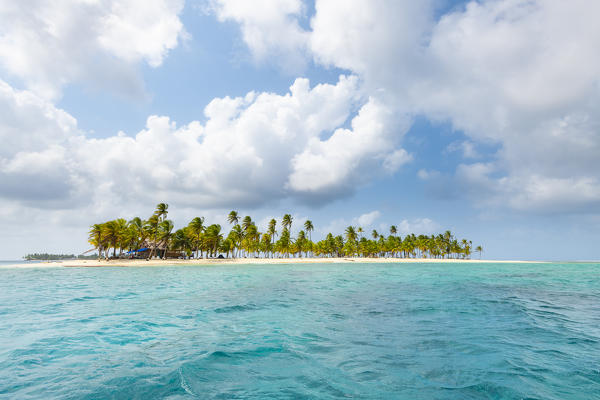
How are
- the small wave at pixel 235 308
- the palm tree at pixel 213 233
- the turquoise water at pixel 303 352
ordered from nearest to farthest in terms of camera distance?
1. the turquoise water at pixel 303 352
2. the small wave at pixel 235 308
3. the palm tree at pixel 213 233

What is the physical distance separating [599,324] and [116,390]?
697 inches

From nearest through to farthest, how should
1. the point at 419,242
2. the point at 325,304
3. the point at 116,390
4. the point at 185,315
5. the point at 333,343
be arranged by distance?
the point at 116,390 → the point at 333,343 → the point at 185,315 → the point at 325,304 → the point at 419,242

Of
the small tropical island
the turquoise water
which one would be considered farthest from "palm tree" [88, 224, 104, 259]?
the turquoise water

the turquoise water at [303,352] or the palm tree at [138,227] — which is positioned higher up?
the palm tree at [138,227]

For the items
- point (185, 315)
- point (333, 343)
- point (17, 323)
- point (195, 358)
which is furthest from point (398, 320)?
point (17, 323)

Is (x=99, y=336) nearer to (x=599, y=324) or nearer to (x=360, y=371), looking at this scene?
(x=360, y=371)

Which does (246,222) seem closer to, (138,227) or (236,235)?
(236,235)

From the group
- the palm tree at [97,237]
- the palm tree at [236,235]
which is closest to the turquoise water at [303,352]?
the palm tree at [97,237]

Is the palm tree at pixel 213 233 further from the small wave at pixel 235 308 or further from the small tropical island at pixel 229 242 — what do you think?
the small wave at pixel 235 308

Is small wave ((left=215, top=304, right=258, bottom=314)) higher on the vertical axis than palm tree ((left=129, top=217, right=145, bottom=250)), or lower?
lower

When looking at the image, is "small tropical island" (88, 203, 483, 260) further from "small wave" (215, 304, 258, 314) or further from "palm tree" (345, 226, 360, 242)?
"small wave" (215, 304, 258, 314)

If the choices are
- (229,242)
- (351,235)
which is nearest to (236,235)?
(229,242)

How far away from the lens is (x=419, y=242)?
16712 cm

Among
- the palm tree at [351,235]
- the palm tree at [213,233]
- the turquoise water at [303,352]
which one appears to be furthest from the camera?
the palm tree at [351,235]
